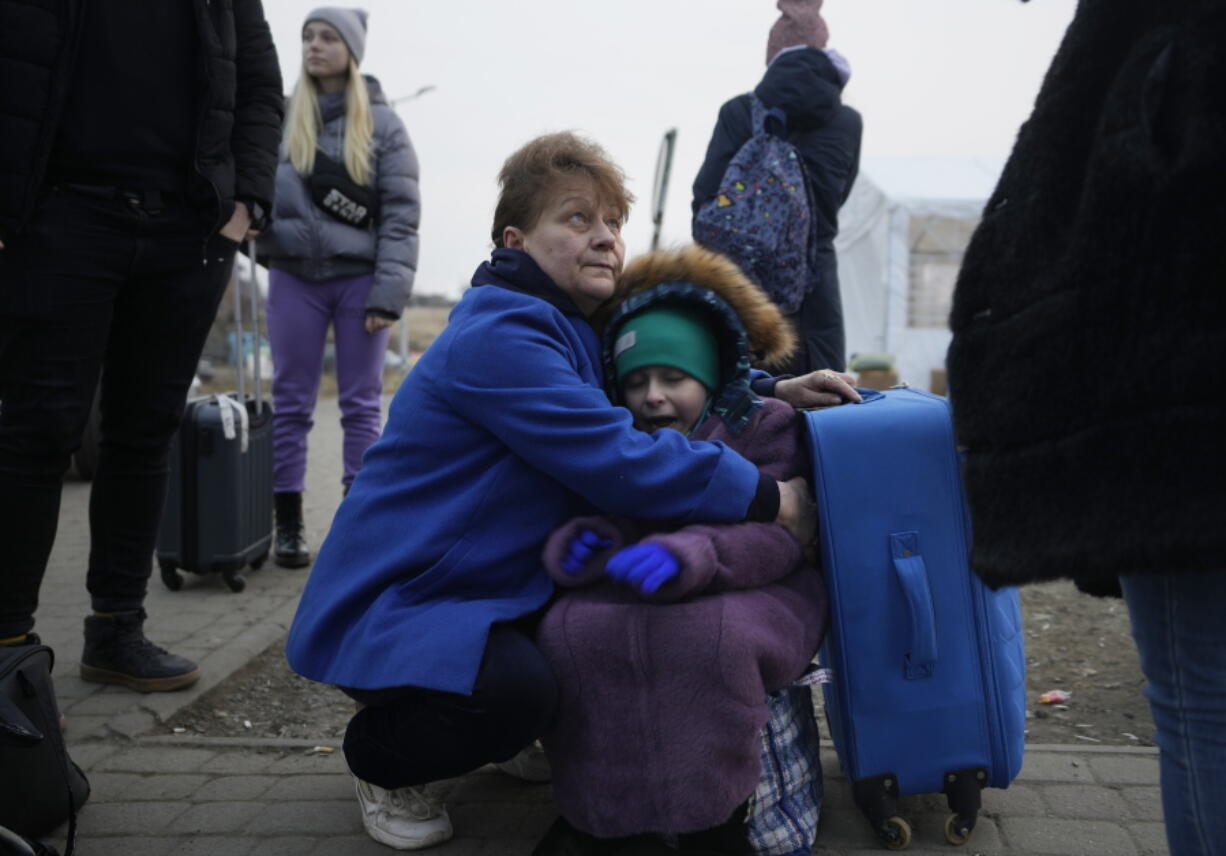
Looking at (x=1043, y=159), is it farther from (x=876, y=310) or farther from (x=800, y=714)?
(x=876, y=310)

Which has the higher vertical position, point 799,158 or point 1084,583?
point 799,158

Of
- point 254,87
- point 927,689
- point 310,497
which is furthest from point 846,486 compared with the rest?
point 310,497

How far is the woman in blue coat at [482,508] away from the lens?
2.05 m

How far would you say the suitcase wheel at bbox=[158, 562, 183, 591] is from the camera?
14.2ft

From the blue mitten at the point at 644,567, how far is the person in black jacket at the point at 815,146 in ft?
7.11

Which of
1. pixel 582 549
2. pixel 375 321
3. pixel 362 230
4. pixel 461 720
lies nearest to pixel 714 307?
pixel 582 549

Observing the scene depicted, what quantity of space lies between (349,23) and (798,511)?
3170 mm

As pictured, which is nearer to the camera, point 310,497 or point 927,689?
point 927,689

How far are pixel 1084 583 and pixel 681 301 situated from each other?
996mm

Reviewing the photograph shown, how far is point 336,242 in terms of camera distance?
4.48m

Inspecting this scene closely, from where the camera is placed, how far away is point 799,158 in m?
4.09

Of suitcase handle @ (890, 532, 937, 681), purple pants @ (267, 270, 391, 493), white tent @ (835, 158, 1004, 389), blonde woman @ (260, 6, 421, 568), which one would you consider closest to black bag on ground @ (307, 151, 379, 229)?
blonde woman @ (260, 6, 421, 568)

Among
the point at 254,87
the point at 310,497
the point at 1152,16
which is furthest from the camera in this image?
the point at 310,497

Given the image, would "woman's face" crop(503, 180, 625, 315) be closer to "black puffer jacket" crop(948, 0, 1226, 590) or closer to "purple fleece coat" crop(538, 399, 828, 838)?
"purple fleece coat" crop(538, 399, 828, 838)
